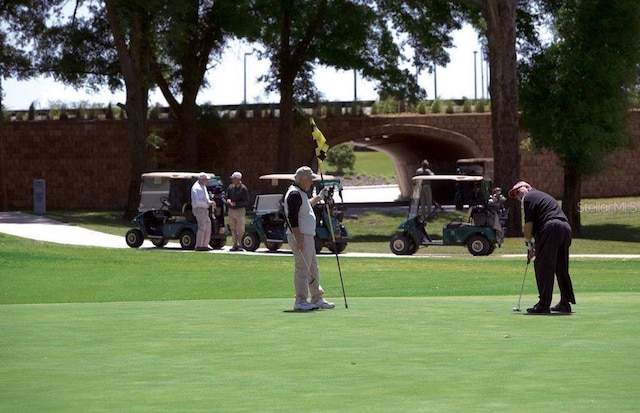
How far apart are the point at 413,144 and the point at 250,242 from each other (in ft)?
102

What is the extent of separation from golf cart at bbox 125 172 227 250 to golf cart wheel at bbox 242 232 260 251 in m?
0.65

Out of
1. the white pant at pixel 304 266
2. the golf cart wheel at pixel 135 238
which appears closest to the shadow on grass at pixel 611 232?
the golf cart wheel at pixel 135 238

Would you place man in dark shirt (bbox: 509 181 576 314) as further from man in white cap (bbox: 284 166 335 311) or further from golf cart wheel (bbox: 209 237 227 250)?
golf cart wheel (bbox: 209 237 227 250)

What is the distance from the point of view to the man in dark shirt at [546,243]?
13867 mm

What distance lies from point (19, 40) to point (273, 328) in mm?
37181

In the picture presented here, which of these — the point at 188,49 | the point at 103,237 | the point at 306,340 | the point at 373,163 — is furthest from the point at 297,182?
the point at 373,163

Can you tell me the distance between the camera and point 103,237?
115 feet

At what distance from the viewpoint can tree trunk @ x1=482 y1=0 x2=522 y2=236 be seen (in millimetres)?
37312

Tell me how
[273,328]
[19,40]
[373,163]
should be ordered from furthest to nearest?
[373,163] < [19,40] < [273,328]

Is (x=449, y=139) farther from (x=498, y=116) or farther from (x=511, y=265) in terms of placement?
(x=511, y=265)

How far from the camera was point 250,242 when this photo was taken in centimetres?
3016

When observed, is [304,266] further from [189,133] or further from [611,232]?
[189,133]

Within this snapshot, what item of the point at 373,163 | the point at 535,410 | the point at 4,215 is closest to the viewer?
the point at 535,410

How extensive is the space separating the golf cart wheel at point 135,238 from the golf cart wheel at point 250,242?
8.58 feet
